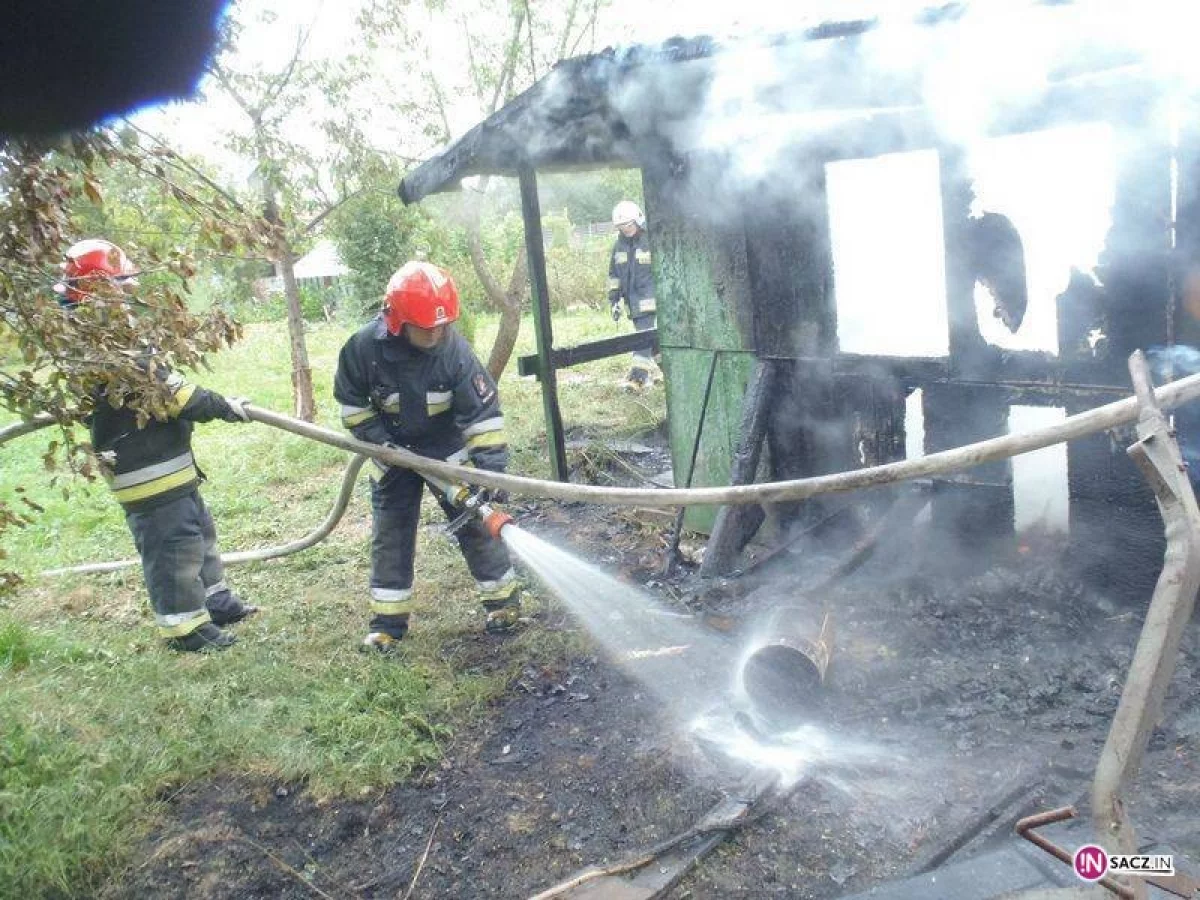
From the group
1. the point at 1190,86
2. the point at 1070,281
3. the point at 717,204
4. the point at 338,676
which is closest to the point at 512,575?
the point at 338,676

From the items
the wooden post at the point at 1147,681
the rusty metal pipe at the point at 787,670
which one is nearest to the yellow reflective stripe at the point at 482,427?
the rusty metal pipe at the point at 787,670

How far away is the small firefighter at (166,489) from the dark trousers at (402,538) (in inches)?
34.1

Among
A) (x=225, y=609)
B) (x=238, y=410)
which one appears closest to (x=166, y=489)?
(x=238, y=410)

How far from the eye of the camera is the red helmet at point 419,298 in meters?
4.70

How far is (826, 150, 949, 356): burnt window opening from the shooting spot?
4816 mm

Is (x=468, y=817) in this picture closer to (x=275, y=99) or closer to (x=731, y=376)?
(x=731, y=376)

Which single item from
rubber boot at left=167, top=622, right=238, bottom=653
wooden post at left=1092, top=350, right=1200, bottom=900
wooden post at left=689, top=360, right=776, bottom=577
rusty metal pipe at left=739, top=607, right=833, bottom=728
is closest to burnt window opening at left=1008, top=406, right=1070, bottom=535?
wooden post at left=689, top=360, right=776, bottom=577

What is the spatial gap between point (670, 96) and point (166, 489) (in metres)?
3.52

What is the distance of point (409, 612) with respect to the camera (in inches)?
211

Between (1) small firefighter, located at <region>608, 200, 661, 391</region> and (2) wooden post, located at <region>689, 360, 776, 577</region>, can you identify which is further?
(1) small firefighter, located at <region>608, 200, 661, 391</region>

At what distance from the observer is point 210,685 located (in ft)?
15.6

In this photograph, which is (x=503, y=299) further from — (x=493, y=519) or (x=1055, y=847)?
(x=1055, y=847)

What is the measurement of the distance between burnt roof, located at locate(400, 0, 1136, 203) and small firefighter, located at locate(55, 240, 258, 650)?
237 centimetres

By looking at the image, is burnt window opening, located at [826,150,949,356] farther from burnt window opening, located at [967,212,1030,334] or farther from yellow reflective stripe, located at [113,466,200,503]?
yellow reflective stripe, located at [113,466,200,503]
